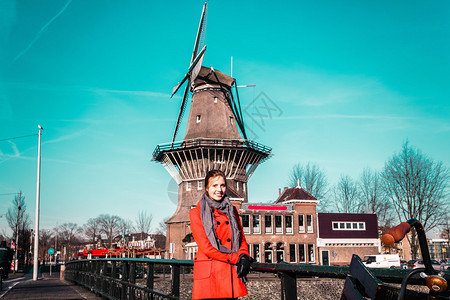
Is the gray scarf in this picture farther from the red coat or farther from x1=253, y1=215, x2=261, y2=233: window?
x1=253, y1=215, x2=261, y2=233: window

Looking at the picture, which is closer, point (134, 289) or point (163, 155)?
point (134, 289)

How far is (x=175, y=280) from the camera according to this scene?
455 cm

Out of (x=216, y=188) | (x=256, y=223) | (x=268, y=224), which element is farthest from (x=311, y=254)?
(x=216, y=188)

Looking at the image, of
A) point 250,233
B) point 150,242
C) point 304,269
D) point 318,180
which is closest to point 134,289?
point 304,269

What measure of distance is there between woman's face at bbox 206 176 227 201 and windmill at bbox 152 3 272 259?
33.9 meters

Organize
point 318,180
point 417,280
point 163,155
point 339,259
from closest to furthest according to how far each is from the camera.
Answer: point 417,280 → point 339,259 → point 163,155 → point 318,180

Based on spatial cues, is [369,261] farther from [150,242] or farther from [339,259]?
[150,242]

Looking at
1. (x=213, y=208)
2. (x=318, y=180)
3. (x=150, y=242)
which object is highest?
(x=318, y=180)

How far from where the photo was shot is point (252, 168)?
4253cm

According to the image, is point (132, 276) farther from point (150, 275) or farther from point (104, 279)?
point (104, 279)

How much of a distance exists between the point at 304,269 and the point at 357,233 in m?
40.6

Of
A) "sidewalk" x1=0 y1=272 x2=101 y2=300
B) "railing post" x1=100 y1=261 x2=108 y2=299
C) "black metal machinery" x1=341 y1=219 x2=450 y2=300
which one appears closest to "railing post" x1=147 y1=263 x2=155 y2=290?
"railing post" x1=100 y1=261 x2=108 y2=299

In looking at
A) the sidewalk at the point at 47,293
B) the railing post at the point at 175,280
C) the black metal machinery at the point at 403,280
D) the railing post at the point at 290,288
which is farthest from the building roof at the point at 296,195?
the black metal machinery at the point at 403,280

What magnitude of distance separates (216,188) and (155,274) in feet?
8.09
